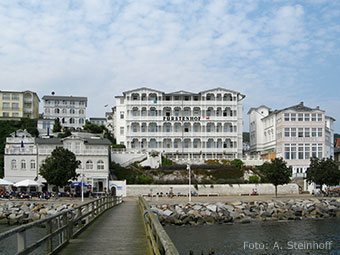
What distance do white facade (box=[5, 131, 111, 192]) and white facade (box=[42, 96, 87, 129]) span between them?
1820 inches

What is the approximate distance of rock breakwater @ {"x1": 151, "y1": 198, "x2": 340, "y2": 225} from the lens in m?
38.5

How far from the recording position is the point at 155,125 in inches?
3588

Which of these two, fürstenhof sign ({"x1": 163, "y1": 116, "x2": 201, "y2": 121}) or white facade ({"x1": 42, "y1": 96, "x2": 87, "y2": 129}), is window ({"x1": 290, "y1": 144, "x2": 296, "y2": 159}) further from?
white facade ({"x1": 42, "y1": 96, "x2": 87, "y2": 129})

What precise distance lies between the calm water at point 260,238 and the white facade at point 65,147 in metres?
36.3

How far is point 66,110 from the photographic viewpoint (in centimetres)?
11950

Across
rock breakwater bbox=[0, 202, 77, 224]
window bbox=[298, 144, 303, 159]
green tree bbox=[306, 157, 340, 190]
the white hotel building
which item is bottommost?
rock breakwater bbox=[0, 202, 77, 224]

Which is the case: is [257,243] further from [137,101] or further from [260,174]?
[137,101]

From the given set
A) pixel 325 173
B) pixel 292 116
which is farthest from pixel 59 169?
pixel 292 116

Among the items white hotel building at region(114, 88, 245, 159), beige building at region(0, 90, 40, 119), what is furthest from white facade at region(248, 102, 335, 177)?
beige building at region(0, 90, 40, 119)

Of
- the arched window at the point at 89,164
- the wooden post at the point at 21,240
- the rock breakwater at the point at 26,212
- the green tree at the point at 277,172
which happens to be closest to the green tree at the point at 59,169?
the rock breakwater at the point at 26,212

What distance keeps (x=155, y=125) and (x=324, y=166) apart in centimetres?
3832

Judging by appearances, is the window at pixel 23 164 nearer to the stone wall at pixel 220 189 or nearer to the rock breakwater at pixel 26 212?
the stone wall at pixel 220 189

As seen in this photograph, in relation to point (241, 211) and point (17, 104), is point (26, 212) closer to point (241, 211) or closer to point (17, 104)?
point (241, 211)

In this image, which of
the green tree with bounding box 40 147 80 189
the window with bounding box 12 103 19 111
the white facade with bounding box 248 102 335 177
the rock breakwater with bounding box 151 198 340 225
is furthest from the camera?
the window with bounding box 12 103 19 111
